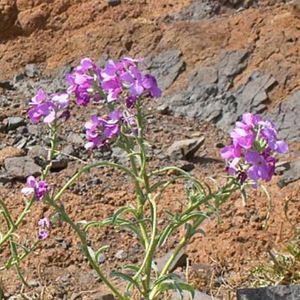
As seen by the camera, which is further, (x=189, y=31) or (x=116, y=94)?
(x=189, y=31)

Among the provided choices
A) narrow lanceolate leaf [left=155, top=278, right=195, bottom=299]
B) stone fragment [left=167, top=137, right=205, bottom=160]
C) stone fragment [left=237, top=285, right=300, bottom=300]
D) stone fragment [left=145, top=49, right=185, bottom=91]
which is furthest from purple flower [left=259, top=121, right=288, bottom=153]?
stone fragment [left=145, top=49, right=185, bottom=91]

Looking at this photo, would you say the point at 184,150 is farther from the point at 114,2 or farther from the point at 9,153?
the point at 114,2

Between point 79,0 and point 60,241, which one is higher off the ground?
point 60,241

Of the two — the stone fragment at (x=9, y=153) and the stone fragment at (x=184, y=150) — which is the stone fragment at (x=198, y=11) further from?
the stone fragment at (x=9, y=153)

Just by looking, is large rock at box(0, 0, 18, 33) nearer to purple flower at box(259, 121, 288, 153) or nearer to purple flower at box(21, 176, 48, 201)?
purple flower at box(21, 176, 48, 201)

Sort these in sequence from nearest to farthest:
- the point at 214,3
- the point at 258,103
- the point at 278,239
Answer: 1. the point at 278,239
2. the point at 258,103
3. the point at 214,3

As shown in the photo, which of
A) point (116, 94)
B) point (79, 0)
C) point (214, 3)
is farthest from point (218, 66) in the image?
point (116, 94)

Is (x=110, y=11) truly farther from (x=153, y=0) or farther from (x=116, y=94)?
(x=116, y=94)

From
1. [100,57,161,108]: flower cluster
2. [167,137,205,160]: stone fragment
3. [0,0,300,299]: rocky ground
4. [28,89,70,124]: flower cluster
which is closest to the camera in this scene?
[100,57,161,108]: flower cluster

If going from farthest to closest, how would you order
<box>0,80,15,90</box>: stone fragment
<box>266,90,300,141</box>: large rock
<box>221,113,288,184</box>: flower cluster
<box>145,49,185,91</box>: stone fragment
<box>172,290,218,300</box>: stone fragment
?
<box>0,80,15,90</box>: stone fragment, <box>145,49,185,91</box>: stone fragment, <box>266,90,300,141</box>: large rock, <box>172,290,218,300</box>: stone fragment, <box>221,113,288,184</box>: flower cluster
